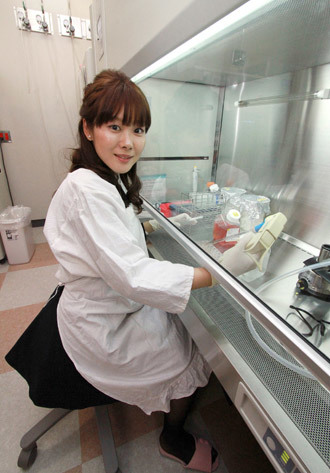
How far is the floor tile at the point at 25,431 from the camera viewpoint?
0.98 m

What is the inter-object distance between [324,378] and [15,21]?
138 inches

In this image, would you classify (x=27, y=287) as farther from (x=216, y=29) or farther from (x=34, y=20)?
(x=34, y=20)

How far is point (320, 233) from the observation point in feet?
3.00

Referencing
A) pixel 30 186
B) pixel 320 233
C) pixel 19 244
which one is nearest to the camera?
pixel 320 233

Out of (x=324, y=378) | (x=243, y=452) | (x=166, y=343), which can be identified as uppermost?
(x=324, y=378)

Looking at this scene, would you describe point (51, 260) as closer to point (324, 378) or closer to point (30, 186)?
point (30, 186)

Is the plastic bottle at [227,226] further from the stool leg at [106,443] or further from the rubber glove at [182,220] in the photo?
the stool leg at [106,443]

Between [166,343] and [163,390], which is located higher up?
[166,343]

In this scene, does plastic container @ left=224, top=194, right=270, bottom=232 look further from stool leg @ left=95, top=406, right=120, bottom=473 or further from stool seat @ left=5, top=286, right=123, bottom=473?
stool leg @ left=95, top=406, right=120, bottom=473

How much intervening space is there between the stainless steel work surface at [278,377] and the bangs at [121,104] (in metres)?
0.60

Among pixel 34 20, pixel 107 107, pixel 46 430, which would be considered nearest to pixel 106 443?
pixel 46 430

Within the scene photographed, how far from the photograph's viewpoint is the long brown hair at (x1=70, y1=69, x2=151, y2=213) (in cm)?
73

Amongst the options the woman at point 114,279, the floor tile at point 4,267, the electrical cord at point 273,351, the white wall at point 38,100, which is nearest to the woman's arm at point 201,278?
the woman at point 114,279

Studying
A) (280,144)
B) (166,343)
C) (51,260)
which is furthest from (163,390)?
(51,260)
